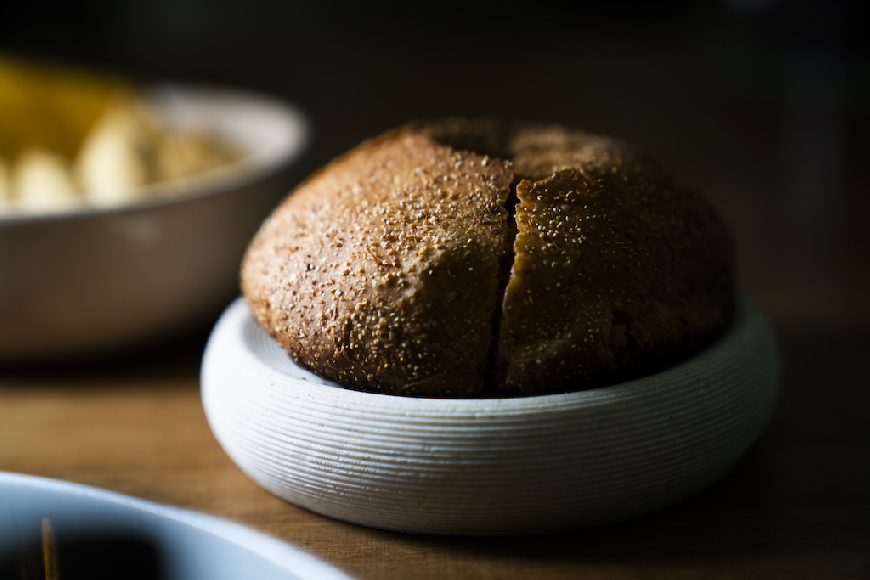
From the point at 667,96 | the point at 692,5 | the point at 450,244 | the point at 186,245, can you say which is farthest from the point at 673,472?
the point at 692,5

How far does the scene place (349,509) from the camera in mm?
495

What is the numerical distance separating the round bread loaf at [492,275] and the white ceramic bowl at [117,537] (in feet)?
0.56

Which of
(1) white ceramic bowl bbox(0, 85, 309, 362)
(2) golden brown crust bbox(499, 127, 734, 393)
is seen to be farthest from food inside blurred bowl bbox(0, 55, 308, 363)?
(2) golden brown crust bbox(499, 127, 734, 393)

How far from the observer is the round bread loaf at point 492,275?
0.48 meters

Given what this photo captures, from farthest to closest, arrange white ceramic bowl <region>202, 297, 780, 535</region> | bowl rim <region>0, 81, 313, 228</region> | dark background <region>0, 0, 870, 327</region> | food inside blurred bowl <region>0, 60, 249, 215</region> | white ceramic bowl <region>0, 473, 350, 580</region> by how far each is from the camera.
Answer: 1. dark background <region>0, 0, 870, 327</region>
2. food inside blurred bowl <region>0, 60, 249, 215</region>
3. bowl rim <region>0, 81, 313, 228</region>
4. white ceramic bowl <region>202, 297, 780, 535</region>
5. white ceramic bowl <region>0, 473, 350, 580</region>

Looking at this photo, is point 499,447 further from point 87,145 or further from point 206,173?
point 87,145

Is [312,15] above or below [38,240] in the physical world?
above

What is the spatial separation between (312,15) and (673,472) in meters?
3.11

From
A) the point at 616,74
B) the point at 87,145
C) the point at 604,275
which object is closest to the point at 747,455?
the point at 604,275

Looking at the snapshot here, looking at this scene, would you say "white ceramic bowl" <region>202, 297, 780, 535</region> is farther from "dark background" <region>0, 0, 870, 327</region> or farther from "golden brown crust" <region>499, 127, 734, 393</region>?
"dark background" <region>0, 0, 870, 327</region>

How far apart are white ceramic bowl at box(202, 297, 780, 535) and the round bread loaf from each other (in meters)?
0.02

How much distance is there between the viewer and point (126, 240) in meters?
0.79

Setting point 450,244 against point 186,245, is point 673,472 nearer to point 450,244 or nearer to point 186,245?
point 450,244

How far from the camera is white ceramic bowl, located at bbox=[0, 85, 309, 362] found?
2.53ft
